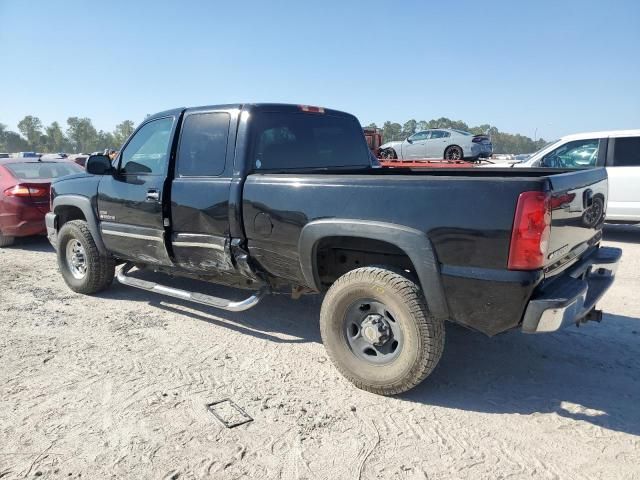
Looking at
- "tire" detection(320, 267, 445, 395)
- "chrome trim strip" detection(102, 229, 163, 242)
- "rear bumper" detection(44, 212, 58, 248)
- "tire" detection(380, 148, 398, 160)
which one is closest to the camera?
"tire" detection(320, 267, 445, 395)

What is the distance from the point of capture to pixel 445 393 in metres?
3.29

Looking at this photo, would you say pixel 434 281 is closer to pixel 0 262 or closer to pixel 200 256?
pixel 200 256

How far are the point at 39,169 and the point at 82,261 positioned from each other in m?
4.24

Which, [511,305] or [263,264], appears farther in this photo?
[263,264]

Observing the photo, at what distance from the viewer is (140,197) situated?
4.55 metres

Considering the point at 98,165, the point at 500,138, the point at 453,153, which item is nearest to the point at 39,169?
the point at 98,165

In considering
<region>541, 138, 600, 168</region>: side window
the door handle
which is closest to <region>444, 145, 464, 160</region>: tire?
Result: <region>541, 138, 600, 168</region>: side window

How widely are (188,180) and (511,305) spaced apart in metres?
2.77

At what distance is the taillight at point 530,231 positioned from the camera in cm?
255

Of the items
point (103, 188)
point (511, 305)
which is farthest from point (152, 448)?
point (103, 188)

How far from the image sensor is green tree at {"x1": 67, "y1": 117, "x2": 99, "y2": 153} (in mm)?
125688

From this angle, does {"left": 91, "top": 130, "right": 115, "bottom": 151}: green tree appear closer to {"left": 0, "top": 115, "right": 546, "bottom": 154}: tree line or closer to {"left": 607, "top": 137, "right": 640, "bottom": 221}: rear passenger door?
{"left": 0, "top": 115, "right": 546, "bottom": 154}: tree line

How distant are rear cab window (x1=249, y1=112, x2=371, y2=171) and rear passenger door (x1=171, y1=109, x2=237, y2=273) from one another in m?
0.24

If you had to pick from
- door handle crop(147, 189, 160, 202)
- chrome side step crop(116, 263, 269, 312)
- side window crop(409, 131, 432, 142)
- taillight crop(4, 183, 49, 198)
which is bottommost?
chrome side step crop(116, 263, 269, 312)
